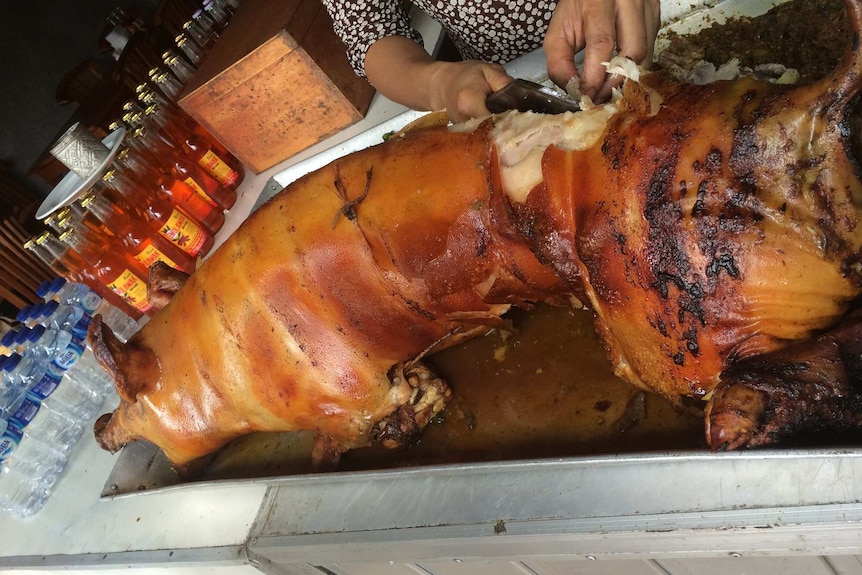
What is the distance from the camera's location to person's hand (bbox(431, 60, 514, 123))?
51.1 inches

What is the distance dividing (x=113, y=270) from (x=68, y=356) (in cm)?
37

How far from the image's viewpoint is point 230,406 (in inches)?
64.2

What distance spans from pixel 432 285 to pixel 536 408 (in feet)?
1.18

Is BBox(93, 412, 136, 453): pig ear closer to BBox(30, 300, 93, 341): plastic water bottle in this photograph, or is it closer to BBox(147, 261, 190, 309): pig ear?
BBox(147, 261, 190, 309): pig ear

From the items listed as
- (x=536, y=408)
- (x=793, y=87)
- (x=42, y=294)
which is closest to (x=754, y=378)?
(x=793, y=87)

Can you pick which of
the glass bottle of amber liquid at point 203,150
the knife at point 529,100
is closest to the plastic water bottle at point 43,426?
the glass bottle of amber liquid at point 203,150

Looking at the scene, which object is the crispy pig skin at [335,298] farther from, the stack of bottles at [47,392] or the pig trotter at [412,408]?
the stack of bottles at [47,392]

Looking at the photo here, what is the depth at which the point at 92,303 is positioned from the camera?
104 inches

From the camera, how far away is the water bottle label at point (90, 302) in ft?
8.55

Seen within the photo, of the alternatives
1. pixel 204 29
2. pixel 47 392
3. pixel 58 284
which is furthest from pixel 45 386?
pixel 204 29

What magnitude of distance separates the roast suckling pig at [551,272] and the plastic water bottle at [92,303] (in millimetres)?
808

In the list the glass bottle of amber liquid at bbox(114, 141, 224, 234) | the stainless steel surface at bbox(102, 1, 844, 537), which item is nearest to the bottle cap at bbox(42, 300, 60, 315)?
the glass bottle of amber liquid at bbox(114, 141, 224, 234)

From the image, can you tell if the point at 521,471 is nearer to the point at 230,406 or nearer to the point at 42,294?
the point at 230,406

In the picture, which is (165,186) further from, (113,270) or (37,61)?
(37,61)
